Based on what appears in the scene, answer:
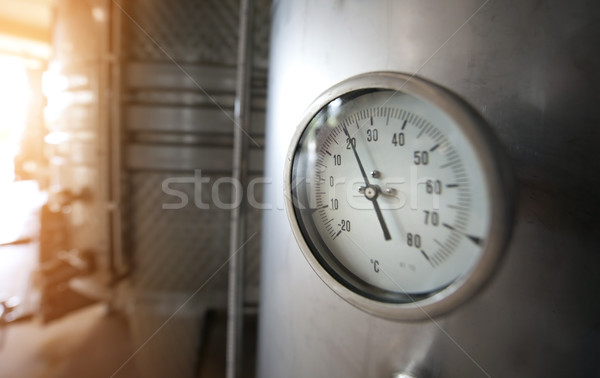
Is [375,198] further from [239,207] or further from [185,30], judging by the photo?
[185,30]

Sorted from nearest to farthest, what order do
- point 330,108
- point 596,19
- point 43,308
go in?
point 596,19
point 330,108
point 43,308

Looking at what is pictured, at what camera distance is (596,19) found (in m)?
0.34

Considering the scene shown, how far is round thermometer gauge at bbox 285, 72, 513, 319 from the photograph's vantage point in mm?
345

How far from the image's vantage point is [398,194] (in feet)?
1.37

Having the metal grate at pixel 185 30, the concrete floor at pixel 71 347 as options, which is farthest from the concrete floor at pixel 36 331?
the metal grate at pixel 185 30

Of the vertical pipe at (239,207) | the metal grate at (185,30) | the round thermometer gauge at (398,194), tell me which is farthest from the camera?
the metal grate at (185,30)

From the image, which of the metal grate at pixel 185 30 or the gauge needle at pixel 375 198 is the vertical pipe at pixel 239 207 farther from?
the gauge needle at pixel 375 198

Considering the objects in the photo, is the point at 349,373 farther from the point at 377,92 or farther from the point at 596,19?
the point at 596,19

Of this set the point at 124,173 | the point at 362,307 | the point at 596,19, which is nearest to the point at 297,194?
the point at 362,307

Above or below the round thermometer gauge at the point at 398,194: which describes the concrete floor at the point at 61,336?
below

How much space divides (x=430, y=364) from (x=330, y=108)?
15.6 inches

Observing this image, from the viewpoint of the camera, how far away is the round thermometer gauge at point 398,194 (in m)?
0.35

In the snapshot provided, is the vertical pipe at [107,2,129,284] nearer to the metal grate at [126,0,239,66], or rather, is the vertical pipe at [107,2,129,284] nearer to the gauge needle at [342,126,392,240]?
the metal grate at [126,0,239,66]

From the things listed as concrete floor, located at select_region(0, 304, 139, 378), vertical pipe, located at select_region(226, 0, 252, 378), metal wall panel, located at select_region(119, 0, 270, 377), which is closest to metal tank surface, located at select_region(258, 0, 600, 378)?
vertical pipe, located at select_region(226, 0, 252, 378)
